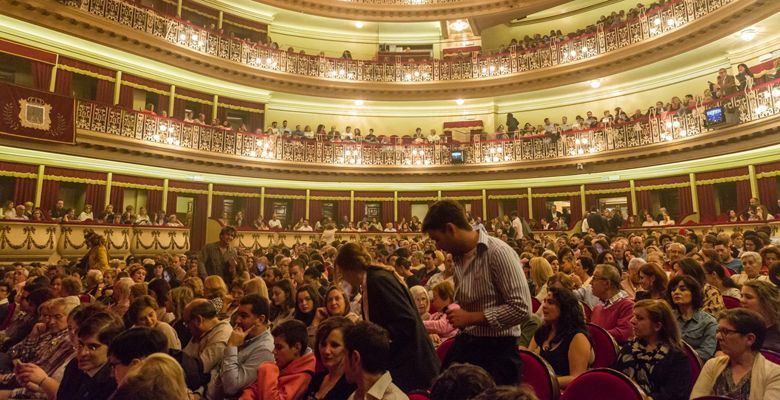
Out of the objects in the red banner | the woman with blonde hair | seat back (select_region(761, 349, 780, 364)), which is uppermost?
the red banner

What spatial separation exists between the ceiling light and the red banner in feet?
62.5

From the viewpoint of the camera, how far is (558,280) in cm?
462

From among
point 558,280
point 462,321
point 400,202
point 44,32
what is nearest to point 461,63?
point 400,202

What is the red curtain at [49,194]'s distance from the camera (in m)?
14.6

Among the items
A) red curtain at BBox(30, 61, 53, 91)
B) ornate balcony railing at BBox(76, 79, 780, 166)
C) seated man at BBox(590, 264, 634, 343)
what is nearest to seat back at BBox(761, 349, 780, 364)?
seated man at BBox(590, 264, 634, 343)

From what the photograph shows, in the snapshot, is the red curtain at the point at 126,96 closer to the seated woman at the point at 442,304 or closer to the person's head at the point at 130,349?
the seated woman at the point at 442,304

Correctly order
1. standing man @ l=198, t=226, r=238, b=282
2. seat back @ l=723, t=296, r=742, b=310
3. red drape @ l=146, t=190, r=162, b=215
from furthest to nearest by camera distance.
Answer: red drape @ l=146, t=190, r=162, b=215, standing man @ l=198, t=226, r=238, b=282, seat back @ l=723, t=296, r=742, b=310

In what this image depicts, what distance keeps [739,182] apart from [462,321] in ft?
56.6

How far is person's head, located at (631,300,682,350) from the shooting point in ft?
10.1

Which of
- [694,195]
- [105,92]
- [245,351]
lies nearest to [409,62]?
[105,92]

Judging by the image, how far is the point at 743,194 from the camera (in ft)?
50.7

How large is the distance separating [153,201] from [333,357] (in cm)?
1652

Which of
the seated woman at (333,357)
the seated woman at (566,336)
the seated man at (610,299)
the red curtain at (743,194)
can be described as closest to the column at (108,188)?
the seated woman at (333,357)

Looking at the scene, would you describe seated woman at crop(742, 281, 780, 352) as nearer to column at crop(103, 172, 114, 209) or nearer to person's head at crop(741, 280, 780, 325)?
person's head at crop(741, 280, 780, 325)
